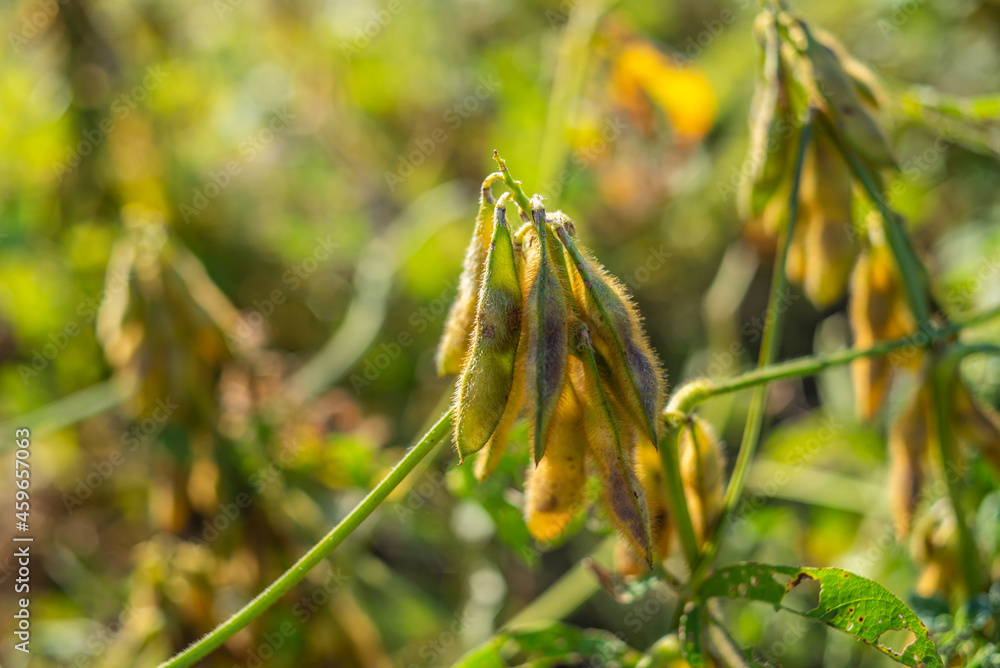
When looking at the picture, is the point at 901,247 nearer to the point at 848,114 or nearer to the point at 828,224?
the point at 828,224

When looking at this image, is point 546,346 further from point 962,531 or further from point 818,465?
point 818,465

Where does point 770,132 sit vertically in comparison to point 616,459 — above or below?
above

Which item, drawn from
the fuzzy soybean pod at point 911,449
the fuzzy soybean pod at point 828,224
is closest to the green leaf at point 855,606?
the fuzzy soybean pod at point 911,449

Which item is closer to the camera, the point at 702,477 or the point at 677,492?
the point at 677,492

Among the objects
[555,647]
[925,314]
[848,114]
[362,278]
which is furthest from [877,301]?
[362,278]

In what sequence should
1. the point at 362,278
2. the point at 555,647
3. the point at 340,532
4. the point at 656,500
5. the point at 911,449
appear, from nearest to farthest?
the point at 340,532 → the point at 656,500 → the point at 555,647 → the point at 911,449 → the point at 362,278

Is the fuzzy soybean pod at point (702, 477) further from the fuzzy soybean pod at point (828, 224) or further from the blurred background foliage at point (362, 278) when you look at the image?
the fuzzy soybean pod at point (828, 224)

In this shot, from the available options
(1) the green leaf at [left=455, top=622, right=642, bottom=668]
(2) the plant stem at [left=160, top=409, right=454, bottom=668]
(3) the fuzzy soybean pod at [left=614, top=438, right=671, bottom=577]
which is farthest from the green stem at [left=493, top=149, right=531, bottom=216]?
(1) the green leaf at [left=455, top=622, right=642, bottom=668]
